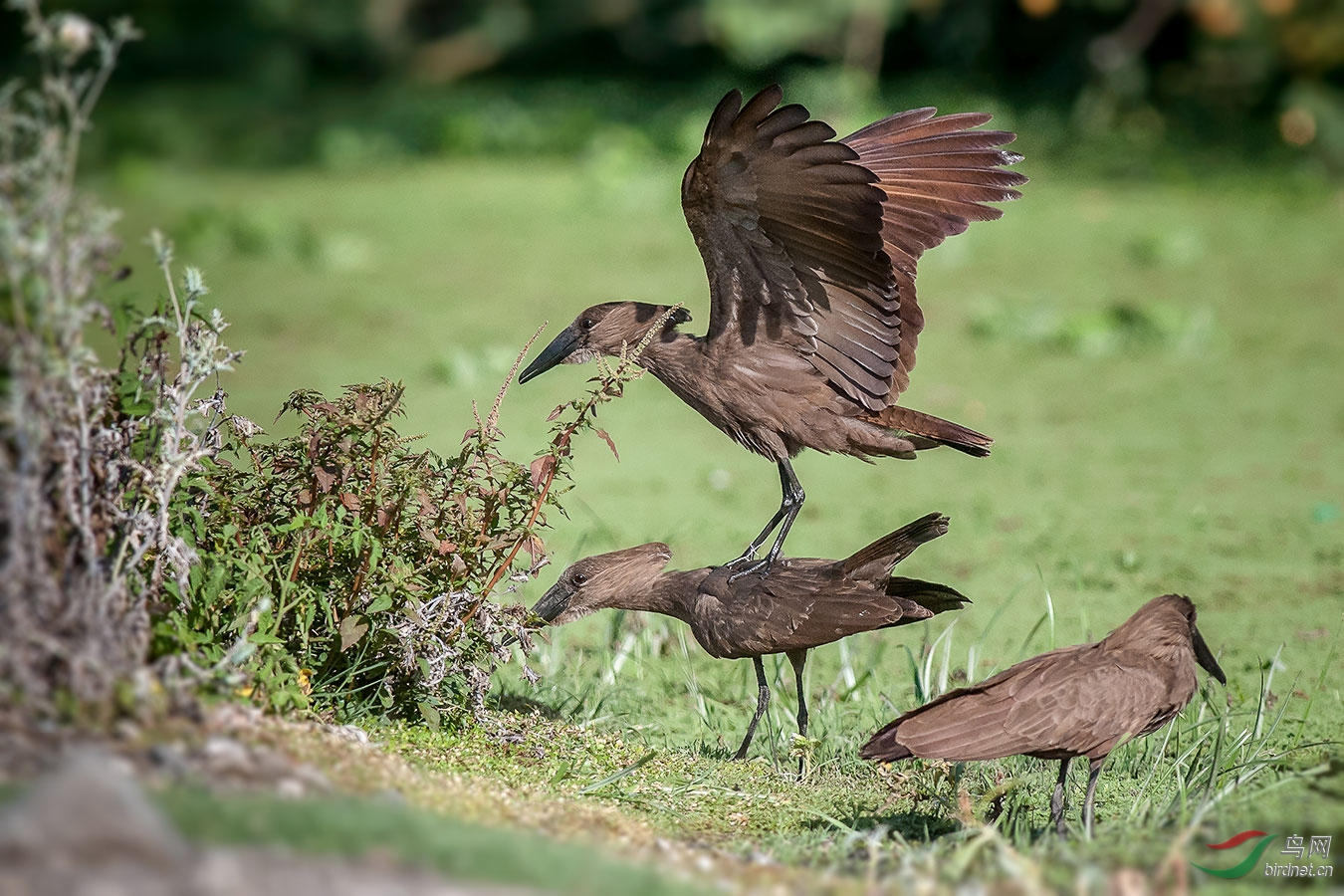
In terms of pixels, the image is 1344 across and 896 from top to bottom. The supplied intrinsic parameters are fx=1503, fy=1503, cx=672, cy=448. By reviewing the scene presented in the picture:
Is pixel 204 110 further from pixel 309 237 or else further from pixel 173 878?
pixel 173 878

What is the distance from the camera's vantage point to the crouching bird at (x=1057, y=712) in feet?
10.4

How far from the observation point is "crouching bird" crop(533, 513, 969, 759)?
3674mm

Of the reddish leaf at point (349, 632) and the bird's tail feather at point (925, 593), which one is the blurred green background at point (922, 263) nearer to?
the bird's tail feather at point (925, 593)

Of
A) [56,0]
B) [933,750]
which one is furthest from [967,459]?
[56,0]

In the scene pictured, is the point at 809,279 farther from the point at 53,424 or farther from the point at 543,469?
the point at 53,424

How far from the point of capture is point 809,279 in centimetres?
376

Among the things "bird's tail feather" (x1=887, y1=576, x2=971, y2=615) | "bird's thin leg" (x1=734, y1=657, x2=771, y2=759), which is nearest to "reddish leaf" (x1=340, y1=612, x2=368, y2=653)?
"bird's thin leg" (x1=734, y1=657, x2=771, y2=759)

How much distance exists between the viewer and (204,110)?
43.4ft

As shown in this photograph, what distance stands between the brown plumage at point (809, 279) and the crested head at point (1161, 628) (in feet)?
1.89

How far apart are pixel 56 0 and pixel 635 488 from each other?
10.6 m

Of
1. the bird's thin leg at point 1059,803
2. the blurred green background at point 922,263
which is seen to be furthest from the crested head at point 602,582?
the bird's thin leg at point 1059,803

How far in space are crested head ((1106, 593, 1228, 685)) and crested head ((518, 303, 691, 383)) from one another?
137cm

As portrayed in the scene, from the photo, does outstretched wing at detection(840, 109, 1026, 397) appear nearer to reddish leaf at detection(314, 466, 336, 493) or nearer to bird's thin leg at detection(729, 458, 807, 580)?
bird's thin leg at detection(729, 458, 807, 580)

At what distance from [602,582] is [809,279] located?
39.1 inches
